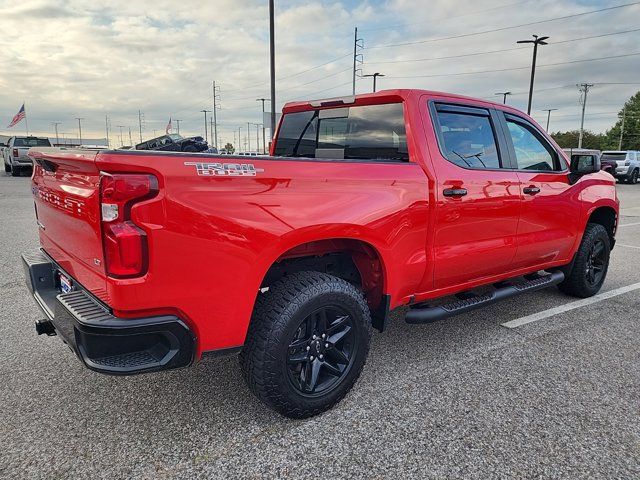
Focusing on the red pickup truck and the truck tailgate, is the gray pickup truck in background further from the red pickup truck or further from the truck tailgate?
the truck tailgate

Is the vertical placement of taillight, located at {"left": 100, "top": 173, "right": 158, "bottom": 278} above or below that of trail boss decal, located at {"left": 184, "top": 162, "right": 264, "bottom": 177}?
below

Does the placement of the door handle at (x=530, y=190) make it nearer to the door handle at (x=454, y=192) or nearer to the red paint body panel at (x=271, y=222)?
the red paint body panel at (x=271, y=222)

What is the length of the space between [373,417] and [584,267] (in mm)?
3236

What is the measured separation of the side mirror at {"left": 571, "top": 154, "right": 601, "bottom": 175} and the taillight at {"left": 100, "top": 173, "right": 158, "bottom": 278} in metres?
3.78

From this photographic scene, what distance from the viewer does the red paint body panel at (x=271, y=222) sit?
203 cm

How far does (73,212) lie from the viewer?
230 centimetres

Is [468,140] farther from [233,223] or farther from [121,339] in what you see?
[121,339]

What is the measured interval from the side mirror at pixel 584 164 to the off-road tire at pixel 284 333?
2.79m

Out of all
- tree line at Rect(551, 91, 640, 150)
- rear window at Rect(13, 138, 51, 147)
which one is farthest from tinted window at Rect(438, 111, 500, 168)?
tree line at Rect(551, 91, 640, 150)

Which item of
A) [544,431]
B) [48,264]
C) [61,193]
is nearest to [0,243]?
[48,264]

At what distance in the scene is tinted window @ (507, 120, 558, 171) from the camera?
387cm

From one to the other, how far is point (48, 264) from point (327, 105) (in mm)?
2282

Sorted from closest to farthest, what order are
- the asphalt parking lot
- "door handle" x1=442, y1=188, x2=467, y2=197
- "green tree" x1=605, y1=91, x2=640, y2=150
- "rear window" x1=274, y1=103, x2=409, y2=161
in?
the asphalt parking lot
"door handle" x1=442, y1=188, x2=467, y2=197
"rear window" x1=274, y1=103, x2=409, y2=161
"green tree" x1=605, y1=91, x2=640, y2=150

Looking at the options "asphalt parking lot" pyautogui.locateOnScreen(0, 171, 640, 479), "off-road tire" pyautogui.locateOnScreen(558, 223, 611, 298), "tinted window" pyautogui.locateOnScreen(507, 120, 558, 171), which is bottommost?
"asphalt parking lot" pyautogui.locateOnScreen(0, 171, 640, 479)
